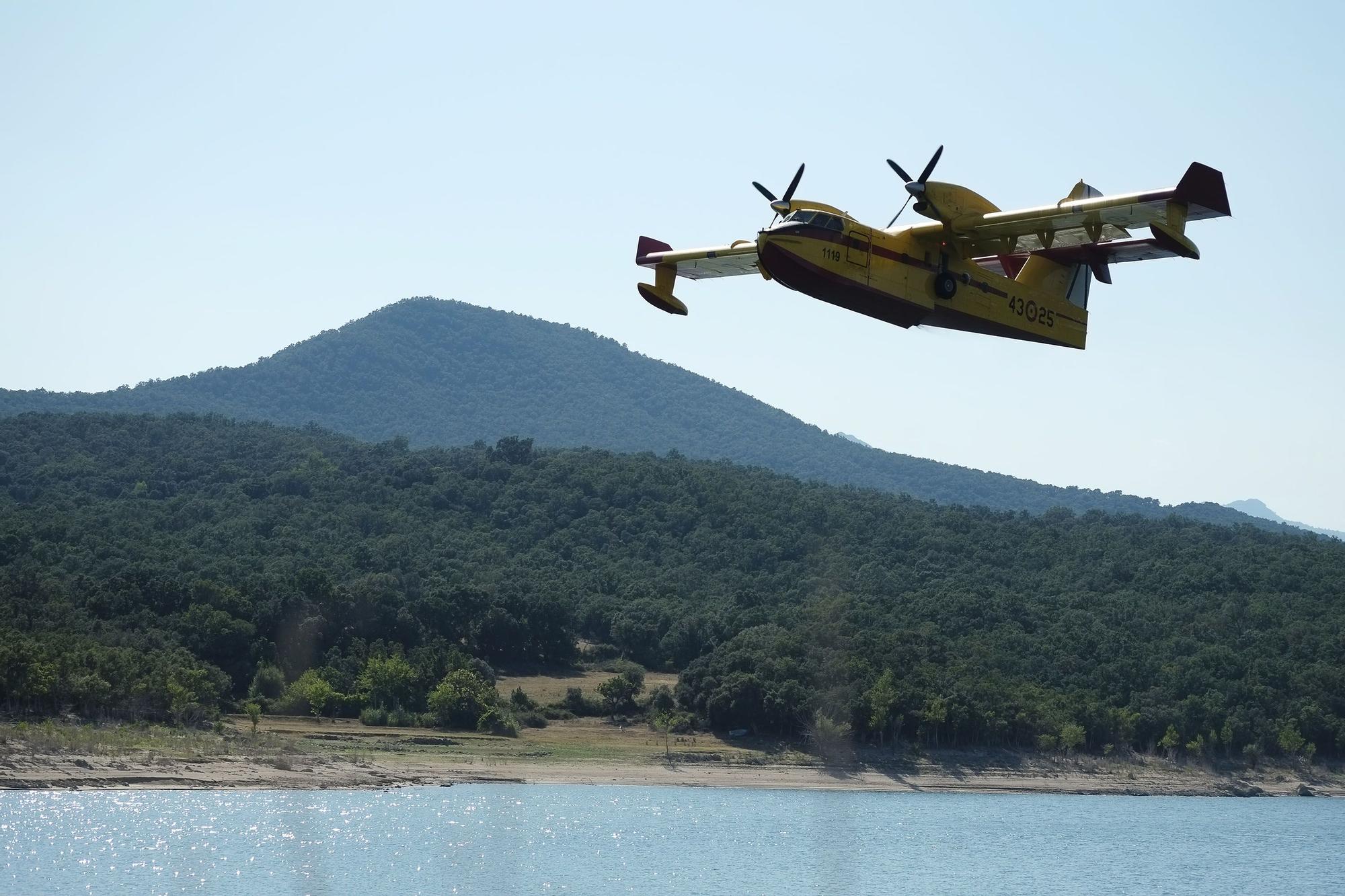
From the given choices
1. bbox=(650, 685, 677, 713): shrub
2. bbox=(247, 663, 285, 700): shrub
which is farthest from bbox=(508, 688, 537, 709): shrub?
bbox=(247, 663, 285, 700): shrub

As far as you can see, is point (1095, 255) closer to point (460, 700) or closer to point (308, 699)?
point (460, 700)

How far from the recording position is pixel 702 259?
123ft

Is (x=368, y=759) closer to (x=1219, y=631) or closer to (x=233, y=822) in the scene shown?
(x=233, y=822)

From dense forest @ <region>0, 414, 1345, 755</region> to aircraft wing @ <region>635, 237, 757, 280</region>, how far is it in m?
41.3

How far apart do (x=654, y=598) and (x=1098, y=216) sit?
79806 mm

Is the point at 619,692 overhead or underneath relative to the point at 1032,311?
underneath

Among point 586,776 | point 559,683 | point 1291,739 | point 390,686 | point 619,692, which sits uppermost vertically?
point 559,683

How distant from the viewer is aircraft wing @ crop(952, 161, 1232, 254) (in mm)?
30125

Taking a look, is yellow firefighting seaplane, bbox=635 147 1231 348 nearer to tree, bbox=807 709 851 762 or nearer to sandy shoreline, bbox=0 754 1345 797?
sandy shoreline, bbox=0 754 1345 797

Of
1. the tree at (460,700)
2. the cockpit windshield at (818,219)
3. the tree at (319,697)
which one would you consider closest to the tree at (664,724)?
the tree at (460,700)

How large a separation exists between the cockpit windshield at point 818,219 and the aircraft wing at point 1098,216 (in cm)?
271

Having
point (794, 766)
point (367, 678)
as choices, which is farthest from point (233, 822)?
point (794, 766)

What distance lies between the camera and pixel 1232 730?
9000 cm

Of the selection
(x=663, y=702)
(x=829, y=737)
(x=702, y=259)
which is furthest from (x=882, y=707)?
(x=702, y=259)
